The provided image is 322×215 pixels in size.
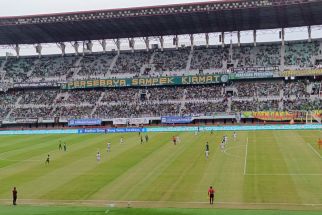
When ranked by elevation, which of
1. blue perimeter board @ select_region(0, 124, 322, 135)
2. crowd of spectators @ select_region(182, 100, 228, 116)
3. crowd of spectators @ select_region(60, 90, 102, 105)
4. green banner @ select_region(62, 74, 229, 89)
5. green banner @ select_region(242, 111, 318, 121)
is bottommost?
blue perimeter board @ select_region(0, 124, 322, 135)

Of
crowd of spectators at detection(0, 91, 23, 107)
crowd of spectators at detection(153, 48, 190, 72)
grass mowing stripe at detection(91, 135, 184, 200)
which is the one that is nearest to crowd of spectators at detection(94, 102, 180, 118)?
crowd of spectators at detection(153, 48, 190, 72)

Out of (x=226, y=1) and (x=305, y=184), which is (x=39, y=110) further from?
(x=305, y=184)

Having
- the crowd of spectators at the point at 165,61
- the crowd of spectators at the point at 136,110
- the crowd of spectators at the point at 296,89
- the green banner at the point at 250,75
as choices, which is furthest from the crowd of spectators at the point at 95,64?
the crowd of spectators at the point at 296,89

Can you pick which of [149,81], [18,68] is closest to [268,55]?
[149,81]

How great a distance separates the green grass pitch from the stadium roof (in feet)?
94.4

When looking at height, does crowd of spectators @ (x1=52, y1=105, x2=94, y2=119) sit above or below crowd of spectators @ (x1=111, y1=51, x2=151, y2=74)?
below

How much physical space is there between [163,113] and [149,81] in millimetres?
9971

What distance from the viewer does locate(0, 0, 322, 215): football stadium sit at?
30406 mm

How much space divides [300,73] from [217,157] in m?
47.0

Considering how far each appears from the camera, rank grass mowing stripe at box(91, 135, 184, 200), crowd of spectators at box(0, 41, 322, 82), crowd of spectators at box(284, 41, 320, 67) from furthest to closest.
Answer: crowd of spectators at box(0, 41, 322, 82) < crowd of spectators at box(284, 41, 320, 67) < grass mowing stripe at box(91, 135, 184, 200)

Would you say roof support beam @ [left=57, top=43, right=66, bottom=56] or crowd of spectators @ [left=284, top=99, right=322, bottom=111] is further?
roof support beam @ [left=57, top=43, right=66, bottom=56]

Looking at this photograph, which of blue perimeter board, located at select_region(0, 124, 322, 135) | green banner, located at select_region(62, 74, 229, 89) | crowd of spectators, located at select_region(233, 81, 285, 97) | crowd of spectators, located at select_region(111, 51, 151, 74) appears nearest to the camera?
blue perimeter board, located at select_region(0, 124, 322, 135)

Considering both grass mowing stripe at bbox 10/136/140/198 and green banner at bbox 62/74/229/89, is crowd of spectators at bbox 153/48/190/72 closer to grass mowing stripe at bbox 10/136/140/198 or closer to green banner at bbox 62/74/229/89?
green banner at bbox 62/74/229/89

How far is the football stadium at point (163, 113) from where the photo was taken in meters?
30.4
